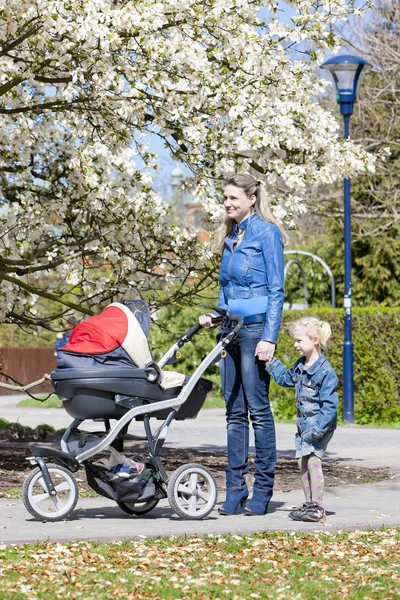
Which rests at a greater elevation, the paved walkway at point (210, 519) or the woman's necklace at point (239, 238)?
the woman's necklace at point (239, 238)

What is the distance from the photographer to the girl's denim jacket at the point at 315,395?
664 cm

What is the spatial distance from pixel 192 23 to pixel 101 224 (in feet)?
8.08

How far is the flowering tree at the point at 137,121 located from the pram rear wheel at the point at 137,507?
2.91 metres

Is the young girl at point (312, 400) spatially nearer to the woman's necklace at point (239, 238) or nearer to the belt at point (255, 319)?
the belt at point (255, 319)

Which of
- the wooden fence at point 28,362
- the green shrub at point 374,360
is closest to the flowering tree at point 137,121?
the green shrub at point 374,360

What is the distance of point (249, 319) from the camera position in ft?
22.0

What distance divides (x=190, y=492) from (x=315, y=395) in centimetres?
93

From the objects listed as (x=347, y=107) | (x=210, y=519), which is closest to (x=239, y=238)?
(x=210, y=519)

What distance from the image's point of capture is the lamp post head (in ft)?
49.4

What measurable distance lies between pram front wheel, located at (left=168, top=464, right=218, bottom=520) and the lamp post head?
9343mm

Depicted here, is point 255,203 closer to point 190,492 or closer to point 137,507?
point 190,492

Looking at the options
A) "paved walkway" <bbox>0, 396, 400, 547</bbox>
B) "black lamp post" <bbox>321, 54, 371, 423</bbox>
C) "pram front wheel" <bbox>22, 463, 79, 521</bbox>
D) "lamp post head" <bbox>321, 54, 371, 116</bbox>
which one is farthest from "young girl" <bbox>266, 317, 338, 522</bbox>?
"lamp post head" <bbox>321, 54, 371, 116</bbox>

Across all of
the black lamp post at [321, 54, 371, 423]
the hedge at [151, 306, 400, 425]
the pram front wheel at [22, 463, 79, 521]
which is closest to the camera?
the pram front wheel at [22, 463, 79, 521]

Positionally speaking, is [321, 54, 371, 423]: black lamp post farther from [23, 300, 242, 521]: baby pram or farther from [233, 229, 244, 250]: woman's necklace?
[23, 300, 242, 521]: baby pram
